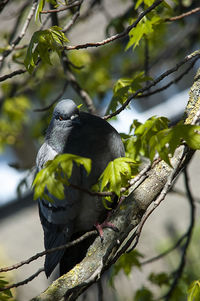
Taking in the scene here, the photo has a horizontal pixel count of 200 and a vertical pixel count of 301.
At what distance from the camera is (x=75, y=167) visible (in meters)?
2.37

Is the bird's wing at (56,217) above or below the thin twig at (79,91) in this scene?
below

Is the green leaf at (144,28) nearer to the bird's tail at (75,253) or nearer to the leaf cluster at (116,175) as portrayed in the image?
the leaf cluster at (116,175)

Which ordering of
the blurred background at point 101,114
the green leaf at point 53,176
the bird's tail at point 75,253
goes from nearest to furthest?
the green leaf at point 53,176, the bird's tail at point 75,253, the blurred background at point 101,114

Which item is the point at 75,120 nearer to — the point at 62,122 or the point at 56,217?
the point at 62,122

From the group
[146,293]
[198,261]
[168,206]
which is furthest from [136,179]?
[168,206]

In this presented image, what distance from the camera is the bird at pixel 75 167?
242 centimetres

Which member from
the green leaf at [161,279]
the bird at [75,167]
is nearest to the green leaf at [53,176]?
the bird at [75,167]

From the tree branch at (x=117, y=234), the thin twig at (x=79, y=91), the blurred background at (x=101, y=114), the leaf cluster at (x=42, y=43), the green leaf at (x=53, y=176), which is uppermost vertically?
the leaf cluster at (x=42, y=43)

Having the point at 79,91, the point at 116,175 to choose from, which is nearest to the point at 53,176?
the point at 116,175

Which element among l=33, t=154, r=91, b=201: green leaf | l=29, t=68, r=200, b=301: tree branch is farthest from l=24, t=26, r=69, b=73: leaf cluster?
l=29, t=68, r=200, b=301: tree branch

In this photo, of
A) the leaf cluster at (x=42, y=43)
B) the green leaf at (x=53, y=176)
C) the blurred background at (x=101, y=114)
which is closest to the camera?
the green leaf at (x=53, y=176)

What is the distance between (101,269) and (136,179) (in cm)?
45

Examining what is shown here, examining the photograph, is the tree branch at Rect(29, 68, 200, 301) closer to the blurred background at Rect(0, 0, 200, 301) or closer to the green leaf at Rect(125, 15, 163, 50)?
the green leaf at Rect(125, 15, 163, 50)

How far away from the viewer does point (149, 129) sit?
2.06 metres
